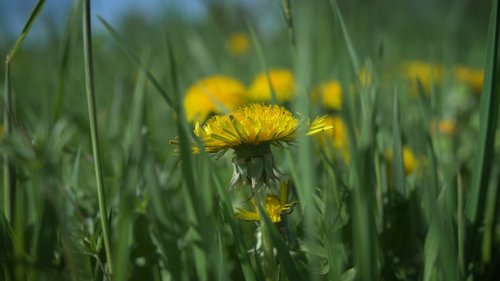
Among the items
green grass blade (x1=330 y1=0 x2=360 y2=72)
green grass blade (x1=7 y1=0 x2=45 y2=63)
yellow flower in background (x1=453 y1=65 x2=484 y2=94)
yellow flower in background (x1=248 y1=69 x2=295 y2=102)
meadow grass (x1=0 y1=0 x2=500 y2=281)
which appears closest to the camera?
meadow grass (x1=0 y1=0 x2=500 y2=281)

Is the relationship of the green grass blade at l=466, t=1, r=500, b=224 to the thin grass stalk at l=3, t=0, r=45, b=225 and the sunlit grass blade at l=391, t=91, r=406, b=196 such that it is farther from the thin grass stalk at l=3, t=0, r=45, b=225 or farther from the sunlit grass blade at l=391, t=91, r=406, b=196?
the thin grass stalk at l=3, t=0, r=45, b=225

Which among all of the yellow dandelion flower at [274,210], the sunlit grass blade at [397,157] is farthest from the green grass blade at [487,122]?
the yellow dandelion flower at [274,210]

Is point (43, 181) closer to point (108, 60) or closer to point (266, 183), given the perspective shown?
point (266, 183)

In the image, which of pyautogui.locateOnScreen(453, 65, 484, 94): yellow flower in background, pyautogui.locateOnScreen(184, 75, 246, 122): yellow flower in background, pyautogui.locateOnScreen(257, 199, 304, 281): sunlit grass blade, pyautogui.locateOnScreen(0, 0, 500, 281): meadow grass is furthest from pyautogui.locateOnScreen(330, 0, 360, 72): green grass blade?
pyautogui.locateOnScreen(453, 65, 484, 94): yellow flower in background

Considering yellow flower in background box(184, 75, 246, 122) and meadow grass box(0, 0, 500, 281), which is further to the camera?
yellow flower in background box(184, 75, 246, 122)

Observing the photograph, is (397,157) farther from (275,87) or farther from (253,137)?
(275,87)

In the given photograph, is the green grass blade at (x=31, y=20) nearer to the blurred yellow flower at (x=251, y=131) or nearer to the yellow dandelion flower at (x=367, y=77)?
the blurred yellow flower at (x=251, y=131)

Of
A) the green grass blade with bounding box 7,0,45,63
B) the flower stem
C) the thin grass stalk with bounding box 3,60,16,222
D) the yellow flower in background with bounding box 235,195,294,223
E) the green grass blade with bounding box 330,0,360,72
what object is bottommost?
the flower stem

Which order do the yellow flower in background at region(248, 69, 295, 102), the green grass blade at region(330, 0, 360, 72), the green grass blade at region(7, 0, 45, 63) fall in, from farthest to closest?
the yellow flower in background at region(248, 69, 295, 102) < the green grass blade at region(330, 0, 360, 72) < the green grass blade at region(7, 0, 45, 63)

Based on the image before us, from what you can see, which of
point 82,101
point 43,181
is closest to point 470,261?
point 43,181

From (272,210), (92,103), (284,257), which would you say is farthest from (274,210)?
(92,103)
